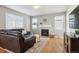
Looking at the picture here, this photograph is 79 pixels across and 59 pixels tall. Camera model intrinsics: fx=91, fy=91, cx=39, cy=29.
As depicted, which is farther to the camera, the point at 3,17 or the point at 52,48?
the point at 3,17

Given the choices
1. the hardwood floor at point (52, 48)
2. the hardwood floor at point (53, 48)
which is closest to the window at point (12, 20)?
the hardwood floor at point (52, 48)

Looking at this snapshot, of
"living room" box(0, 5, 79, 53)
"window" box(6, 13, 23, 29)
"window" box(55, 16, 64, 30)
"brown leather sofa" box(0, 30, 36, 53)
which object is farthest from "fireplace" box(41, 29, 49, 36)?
"brown leather sofa" box(0, 30, 36, 53)

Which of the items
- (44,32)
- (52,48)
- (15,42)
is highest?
(44,32)

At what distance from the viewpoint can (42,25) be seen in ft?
18.1

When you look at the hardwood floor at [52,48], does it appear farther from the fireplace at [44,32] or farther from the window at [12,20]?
the window at [12,20]

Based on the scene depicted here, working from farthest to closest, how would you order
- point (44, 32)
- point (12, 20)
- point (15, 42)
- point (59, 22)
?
point (59, 22)
point (44, 32)
point (12, 20)
point (15, 42)

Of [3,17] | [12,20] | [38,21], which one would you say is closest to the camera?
[3,17]

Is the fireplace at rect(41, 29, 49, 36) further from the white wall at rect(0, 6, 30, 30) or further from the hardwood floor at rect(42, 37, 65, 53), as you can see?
the hardwood floor at rect(42, 37, 65, 53)

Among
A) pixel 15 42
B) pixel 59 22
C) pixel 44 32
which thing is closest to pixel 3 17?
pixel 15 42

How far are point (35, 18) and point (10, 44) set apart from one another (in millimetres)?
2597

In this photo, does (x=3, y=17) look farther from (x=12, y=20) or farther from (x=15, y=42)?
(x=15, y=42)

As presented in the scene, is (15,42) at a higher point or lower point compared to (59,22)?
lower
